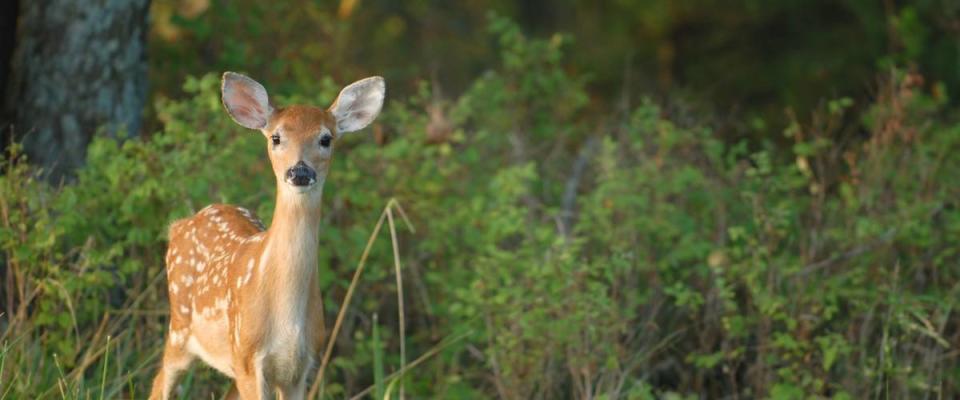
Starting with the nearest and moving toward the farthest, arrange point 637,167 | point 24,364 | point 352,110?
point 352,110
point 24,364
point 637,167

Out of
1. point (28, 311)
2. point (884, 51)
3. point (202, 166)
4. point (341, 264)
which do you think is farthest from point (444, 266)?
point (884, 51)

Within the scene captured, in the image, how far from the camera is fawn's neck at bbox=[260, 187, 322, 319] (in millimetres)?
5574

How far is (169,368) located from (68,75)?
2119mm

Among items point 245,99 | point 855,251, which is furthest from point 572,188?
point 245,99

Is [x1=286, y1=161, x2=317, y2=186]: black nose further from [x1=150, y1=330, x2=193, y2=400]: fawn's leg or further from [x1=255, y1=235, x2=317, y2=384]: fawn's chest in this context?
[x1=150, y1=330, x2=193, y2=400]: fawn's leg

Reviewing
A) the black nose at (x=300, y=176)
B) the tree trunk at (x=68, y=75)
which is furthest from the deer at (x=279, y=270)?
the tree trunk at (x=68, y=75)

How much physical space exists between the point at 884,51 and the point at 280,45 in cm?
579

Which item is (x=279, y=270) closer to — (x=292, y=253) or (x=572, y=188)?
(x=292, y=253)

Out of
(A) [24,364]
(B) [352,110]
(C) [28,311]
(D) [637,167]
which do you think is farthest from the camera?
(D) [637,167]

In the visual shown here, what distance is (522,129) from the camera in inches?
396

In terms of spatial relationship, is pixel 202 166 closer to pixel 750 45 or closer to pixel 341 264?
pixel 341 264

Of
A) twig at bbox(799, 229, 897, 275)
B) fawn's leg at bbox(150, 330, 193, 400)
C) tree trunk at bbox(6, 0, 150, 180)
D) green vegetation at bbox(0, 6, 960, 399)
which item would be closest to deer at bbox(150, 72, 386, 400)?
fawn's leg at bbox(150, 330, 193, 400)

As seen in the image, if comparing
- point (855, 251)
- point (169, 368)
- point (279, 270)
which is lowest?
point (169, 368)

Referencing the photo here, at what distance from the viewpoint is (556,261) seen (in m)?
7.48
